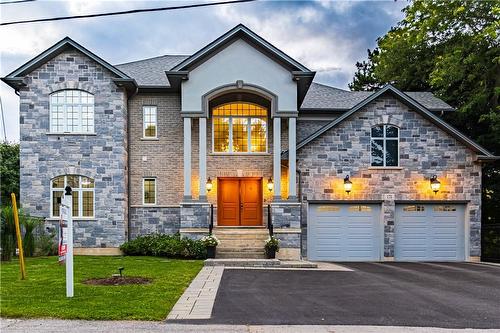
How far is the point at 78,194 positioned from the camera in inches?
704

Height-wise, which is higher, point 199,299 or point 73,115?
point 73,115

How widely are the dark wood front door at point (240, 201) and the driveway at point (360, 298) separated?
19.3 ft

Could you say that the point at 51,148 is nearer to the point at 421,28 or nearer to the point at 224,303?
the point at 224,303

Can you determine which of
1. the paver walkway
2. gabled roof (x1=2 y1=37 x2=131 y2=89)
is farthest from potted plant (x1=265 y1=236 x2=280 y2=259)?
gabled roof (x1=2 y1=37 x2=131 y2=89)

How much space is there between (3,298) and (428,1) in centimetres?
2149

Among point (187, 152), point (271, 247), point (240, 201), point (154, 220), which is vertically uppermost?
point (187, 152)

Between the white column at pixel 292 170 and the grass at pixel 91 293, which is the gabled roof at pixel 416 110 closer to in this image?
the white column at pixel 292 170

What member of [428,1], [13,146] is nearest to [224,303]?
[428,1]

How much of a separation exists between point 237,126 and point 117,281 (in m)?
10.3

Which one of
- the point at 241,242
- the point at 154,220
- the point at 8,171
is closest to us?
the point at 241,242

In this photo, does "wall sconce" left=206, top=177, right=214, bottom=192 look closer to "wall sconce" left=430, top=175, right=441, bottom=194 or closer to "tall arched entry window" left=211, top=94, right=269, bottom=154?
"tall arched entry window" left=211, top=94, right=269, bottom=154

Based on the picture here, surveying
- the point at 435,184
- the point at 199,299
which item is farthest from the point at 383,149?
the point at 199,299

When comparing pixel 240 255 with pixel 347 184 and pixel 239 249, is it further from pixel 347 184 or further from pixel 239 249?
pixel 347 184

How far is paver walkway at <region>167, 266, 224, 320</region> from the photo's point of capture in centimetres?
750
